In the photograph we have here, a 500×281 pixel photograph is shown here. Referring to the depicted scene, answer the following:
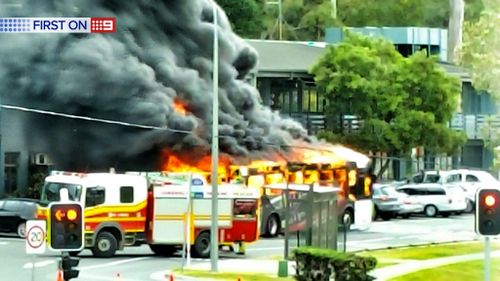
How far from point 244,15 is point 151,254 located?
3799 cm

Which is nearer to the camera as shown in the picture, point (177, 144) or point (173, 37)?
point (177, 144)

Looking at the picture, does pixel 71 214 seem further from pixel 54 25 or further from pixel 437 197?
pixel 437 197

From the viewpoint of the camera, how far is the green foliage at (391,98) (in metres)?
64.6

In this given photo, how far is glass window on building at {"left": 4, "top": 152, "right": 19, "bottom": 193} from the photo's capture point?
61875 millimetres

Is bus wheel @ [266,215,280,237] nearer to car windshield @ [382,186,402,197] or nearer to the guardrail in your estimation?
car windshield @ [382,186,402,197]

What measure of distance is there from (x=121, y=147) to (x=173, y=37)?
22.2 feet

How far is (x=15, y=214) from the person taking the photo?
48.8m

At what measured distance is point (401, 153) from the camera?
219 feet

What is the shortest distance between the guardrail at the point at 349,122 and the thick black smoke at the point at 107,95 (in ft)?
18.4

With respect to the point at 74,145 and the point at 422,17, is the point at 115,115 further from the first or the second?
the point at 422,17

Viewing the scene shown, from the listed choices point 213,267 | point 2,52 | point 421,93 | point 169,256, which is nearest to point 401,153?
point 421,93

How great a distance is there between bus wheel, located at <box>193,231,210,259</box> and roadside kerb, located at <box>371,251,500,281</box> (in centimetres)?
644

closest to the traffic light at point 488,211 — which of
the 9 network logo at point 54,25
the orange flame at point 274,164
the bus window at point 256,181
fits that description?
the 9 network logo at point 54,25

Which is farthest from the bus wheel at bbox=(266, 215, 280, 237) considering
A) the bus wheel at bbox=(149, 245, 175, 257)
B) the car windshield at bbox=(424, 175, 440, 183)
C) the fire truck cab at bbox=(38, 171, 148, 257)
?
the car windshield at bbox=(424, 175, 440, 183)
